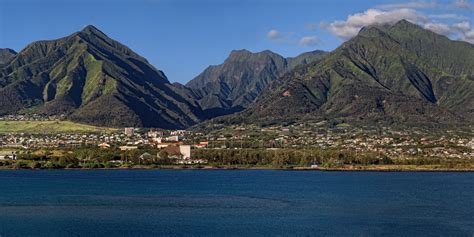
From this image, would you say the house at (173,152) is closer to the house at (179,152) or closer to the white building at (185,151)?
the house at (179,152)

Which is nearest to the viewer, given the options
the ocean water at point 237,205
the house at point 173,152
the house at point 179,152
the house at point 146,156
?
the ocean water at point 237,205

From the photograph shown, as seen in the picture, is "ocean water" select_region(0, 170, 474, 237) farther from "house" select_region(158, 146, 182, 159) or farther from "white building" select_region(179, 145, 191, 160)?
"house" select_region(158, 146, 182, 159)

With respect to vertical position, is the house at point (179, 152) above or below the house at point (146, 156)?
above

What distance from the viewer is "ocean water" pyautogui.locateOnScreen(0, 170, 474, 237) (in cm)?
5472

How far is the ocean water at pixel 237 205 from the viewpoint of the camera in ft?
180

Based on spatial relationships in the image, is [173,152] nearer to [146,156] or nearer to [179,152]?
[179,152]

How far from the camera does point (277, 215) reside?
6238 cm

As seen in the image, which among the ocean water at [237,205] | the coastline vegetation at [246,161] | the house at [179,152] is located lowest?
the ocean water at [237,205]

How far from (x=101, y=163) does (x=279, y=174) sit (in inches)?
1389

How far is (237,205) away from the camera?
2776 inches

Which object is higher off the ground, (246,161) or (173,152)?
(173,152)

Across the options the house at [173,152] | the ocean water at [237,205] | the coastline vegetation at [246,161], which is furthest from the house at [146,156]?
the ocean water at [237,205]

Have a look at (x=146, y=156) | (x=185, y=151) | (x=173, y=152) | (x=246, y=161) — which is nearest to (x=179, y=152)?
(x=185, y=151)

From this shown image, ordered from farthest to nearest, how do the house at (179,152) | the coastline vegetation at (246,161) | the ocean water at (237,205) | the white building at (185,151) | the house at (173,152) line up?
the house at (173,152) → the white building at (185,151) → the house at (179,152) → the coastline vegetation at (246,161) → the ocean water at (237,205)
